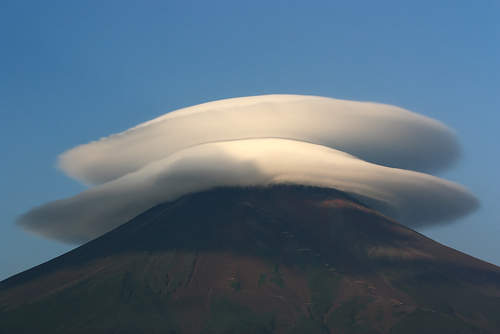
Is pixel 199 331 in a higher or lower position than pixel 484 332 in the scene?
higher

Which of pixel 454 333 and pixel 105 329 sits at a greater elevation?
pixel 105 329

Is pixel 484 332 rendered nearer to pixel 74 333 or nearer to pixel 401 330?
pixel 401 330

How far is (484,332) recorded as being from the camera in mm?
198750

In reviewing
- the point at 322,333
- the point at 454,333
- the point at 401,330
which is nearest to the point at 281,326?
the point at 322,333

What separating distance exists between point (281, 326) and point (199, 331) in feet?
76.6

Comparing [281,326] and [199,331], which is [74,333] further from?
[281,326]

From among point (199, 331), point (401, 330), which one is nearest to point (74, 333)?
point (199, 331)

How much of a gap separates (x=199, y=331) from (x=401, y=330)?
57641 millimetres

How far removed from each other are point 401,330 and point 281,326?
3435 cm

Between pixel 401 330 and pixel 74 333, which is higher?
pixel 74 333

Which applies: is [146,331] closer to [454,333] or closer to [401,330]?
[401,330]

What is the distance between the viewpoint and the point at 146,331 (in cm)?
19925

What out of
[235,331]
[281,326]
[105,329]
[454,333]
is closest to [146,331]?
[105,329]

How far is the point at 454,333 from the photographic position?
198 meters
